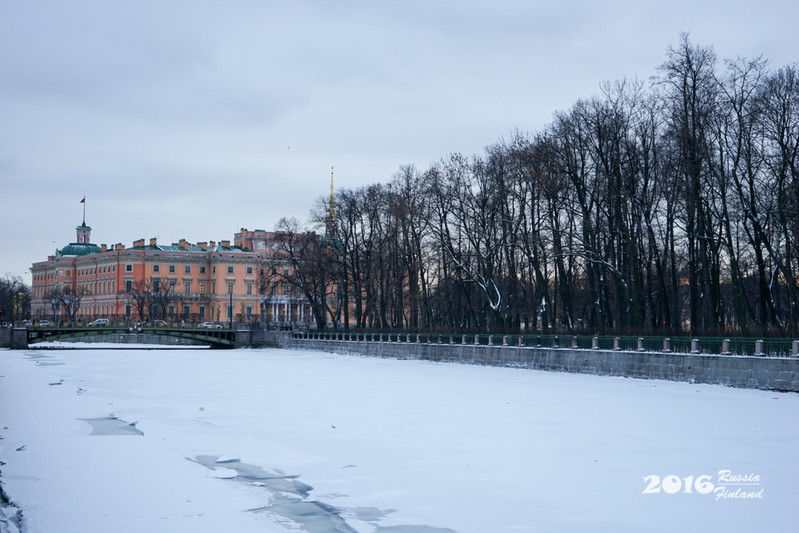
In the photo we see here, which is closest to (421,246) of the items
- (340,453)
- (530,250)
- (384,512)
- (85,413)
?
(530,250)

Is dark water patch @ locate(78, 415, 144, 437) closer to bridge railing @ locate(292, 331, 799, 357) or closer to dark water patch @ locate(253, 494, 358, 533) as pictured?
dark water patch @ locate(253, 494, 358, 533)

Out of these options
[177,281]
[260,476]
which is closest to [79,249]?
[177,281]

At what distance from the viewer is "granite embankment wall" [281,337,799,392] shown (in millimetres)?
30766

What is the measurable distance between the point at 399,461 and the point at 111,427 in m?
7.81

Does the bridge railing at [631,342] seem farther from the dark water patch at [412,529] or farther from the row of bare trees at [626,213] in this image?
the dark water patch at [412,529]

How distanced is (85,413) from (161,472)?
950 centimetres

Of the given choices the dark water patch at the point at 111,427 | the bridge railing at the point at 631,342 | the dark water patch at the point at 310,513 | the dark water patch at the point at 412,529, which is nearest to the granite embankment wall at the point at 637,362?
the bridge railing at the point at 631,342

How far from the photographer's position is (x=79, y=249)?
481ft

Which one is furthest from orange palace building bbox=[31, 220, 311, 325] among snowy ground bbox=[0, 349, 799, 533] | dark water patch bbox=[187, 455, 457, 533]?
dark water patch bbox=[187, 455, 457, 533]

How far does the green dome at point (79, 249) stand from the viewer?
146 metres

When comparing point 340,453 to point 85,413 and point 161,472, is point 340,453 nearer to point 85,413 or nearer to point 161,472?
point 161,472

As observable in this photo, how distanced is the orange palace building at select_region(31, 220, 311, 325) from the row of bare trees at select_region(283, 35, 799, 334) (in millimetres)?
56803

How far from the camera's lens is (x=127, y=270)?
127m

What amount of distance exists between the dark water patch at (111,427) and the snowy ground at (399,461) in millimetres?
66
